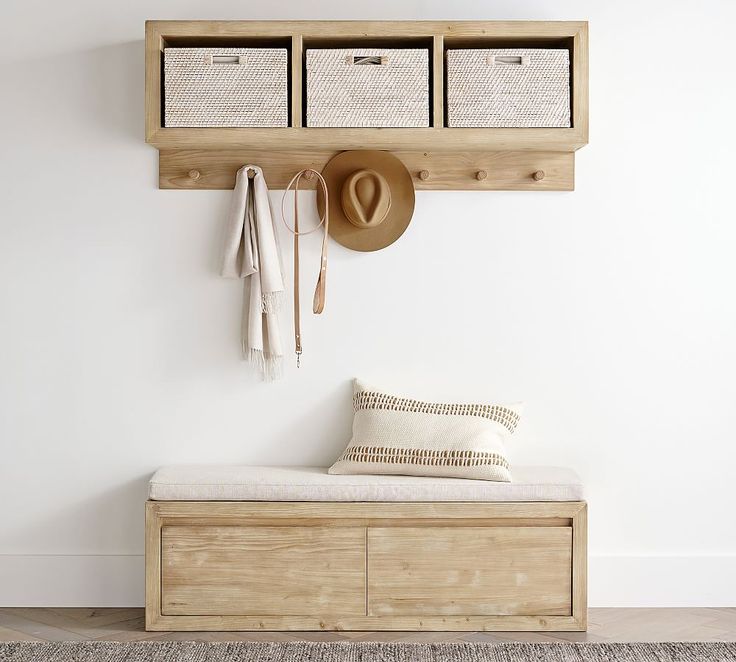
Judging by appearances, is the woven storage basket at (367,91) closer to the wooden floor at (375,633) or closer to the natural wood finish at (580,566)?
the natural wood finish at (580,566)

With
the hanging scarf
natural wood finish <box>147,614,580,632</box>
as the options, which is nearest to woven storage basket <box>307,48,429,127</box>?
the hanging scarf

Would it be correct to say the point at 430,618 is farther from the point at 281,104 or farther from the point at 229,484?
the point at 281,104

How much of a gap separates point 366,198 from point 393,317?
1.47 ft

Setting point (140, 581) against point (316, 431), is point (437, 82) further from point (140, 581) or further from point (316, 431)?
point (140, 581)

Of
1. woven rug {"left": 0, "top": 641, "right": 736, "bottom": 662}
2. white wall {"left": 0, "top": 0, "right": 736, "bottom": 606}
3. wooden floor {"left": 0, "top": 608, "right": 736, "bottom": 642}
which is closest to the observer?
woven rug {"left": 0, "top": 641, "right": 736, "bottom": 662}

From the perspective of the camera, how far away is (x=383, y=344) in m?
3.14

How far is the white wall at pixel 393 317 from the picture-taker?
310cm

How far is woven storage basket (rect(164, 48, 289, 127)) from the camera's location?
2.84m

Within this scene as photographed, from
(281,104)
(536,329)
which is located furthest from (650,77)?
(281,104)

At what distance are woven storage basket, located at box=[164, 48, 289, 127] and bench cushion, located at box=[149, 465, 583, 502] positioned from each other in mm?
1202

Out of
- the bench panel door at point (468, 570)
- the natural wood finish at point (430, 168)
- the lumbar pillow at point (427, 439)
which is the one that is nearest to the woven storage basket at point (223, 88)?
the natural wood finish at point (430, 168)

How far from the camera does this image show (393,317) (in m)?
3.13

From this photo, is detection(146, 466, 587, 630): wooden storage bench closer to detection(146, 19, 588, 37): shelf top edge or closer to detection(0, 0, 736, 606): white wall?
detection(0, 0, 736, 606): white wall

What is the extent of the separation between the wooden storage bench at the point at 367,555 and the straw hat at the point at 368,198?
35.3 inches
